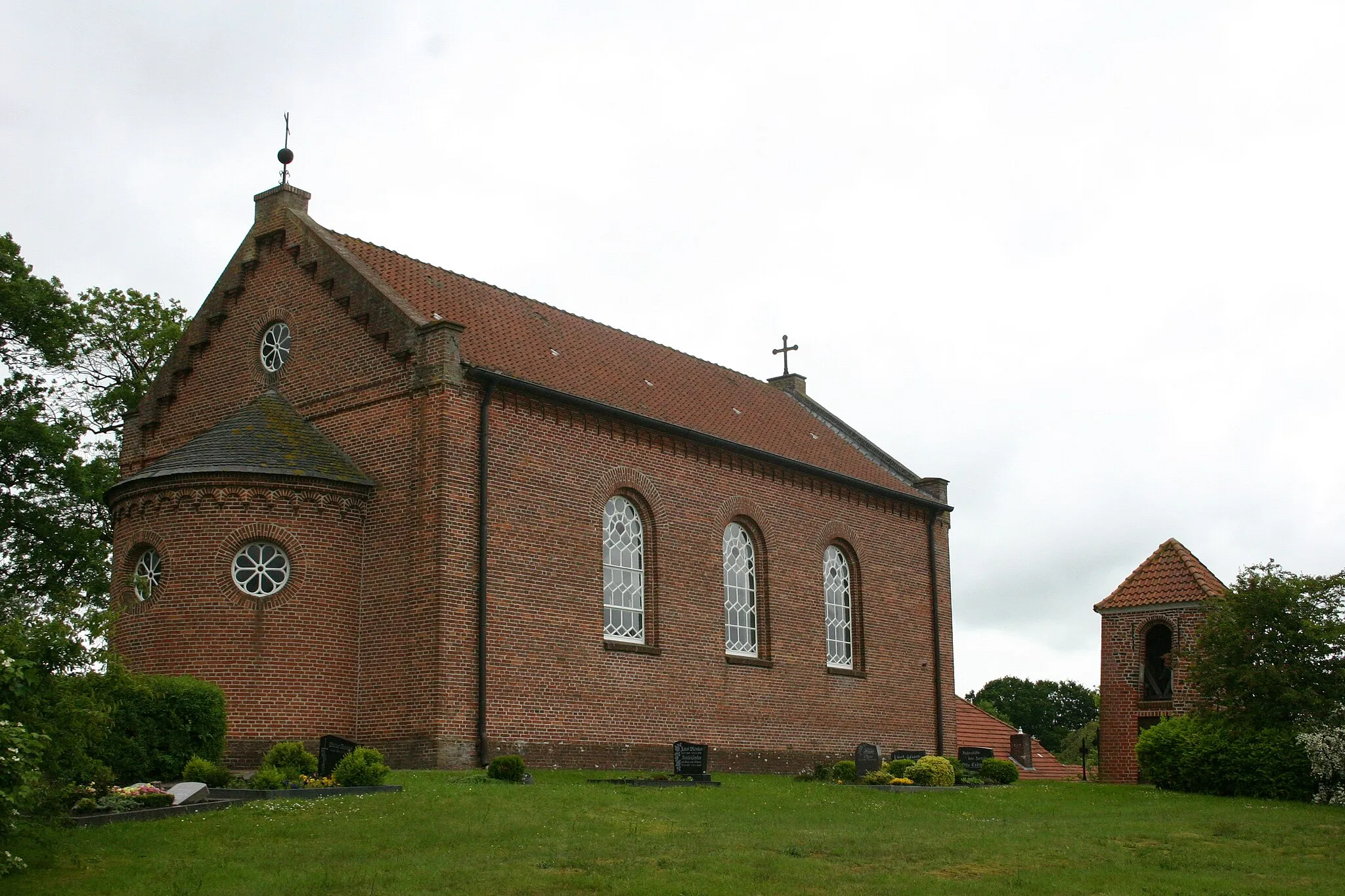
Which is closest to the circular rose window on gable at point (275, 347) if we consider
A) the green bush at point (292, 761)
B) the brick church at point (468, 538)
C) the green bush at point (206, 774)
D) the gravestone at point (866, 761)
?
the brick church at point (468, 538)

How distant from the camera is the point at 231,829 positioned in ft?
51.8

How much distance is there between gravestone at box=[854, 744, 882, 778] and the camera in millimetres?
25141

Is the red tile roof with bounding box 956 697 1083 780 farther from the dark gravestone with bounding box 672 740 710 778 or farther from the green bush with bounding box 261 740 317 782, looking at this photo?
the green bush with bounding box 261 740 317 782

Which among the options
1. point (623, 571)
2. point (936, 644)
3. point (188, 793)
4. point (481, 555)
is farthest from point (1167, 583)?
point (188, 793)

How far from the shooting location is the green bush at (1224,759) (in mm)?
24594

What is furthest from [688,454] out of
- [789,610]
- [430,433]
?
[430,433]

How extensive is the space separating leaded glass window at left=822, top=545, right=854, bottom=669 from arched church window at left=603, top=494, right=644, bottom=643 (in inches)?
245

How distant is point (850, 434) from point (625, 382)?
33.1ft

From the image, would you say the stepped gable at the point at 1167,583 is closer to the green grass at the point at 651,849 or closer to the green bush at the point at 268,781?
the green grass at the point at 651,849

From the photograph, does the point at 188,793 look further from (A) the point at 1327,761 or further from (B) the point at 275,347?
(A) the point at 1327,761

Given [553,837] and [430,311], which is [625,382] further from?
[553,837]

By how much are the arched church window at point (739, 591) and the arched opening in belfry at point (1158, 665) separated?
9.78 metres

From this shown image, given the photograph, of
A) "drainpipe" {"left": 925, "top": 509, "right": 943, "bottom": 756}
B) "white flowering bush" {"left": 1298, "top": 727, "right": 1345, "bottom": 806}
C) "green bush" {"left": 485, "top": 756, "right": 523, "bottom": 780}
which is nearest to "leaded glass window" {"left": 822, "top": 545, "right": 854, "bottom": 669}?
"drainpipe" {"left": 925, "top": 509, "right": 943, "bottom": 756}

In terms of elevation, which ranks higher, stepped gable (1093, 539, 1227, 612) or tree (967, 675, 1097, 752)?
stepped gable (1093, 539, 1227, 612)
